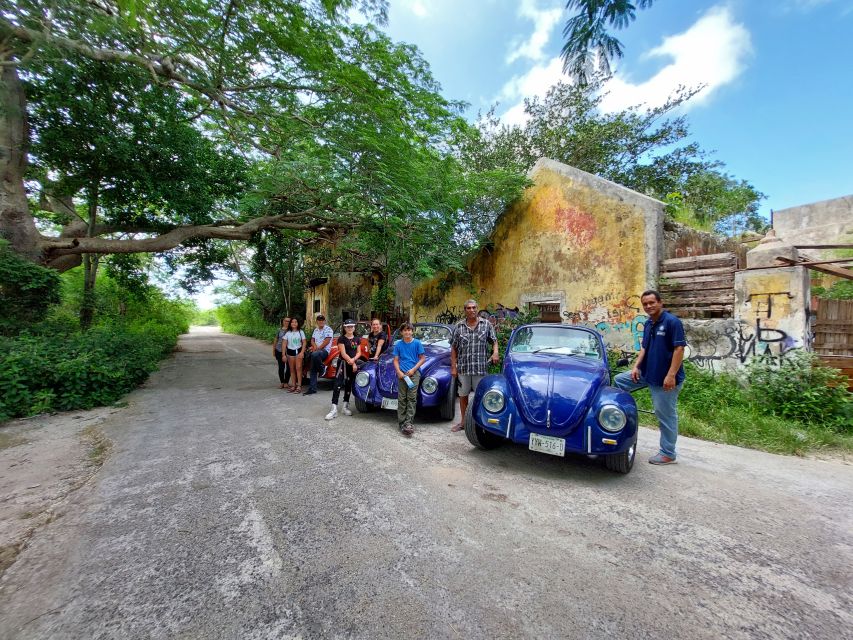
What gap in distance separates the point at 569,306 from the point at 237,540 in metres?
8.51

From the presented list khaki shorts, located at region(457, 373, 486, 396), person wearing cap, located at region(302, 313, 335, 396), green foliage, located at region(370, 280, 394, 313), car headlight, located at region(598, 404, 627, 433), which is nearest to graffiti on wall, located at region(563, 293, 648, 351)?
khaki shorts, located at region(457, 373, 486, 396)

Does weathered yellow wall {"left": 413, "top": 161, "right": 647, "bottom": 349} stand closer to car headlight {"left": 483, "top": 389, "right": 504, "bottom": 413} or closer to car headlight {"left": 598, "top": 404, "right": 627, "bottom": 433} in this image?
car headlight {"left": 598, "top": 404, "right": 627, "bottom": 433}

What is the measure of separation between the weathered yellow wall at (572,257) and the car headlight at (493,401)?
18.5 feet

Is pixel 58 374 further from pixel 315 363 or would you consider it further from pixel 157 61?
pixel 157 61

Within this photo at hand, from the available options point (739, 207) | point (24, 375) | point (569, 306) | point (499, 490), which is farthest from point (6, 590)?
point (739, 207)

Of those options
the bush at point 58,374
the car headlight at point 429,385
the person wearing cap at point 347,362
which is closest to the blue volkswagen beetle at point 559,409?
the car headlight at point 429,385

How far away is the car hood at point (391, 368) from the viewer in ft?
17.5

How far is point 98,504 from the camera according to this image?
2840mm

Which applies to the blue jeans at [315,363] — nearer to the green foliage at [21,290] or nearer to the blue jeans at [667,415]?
the green foliage at [21,290]

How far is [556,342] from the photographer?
179 inches

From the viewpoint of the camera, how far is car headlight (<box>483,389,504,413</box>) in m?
3.64

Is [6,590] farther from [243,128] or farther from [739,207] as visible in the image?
[739,207]

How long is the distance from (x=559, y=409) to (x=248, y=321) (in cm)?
3367

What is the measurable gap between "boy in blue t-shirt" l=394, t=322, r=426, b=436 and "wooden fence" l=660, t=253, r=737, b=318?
5.66 m
